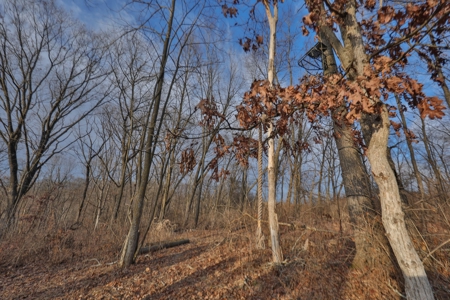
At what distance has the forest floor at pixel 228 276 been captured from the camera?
3037 mm

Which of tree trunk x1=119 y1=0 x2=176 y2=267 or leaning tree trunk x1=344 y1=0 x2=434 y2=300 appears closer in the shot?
leaning tree trunk x1=344 y1=0 x2=434 y2=300

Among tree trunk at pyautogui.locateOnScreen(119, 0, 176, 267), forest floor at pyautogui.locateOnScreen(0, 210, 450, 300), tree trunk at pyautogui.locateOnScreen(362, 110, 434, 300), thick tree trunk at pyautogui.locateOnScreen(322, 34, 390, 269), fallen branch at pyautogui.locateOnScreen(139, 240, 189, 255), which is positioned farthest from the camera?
fallen branch at pyautogui.locateOnScreen(139, 240, 189, 255)

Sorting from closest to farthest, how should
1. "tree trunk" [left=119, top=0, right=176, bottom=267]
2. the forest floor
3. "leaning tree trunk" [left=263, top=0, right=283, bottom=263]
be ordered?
the forest floor → "leaning tree trunk" [left=263, top=0, right=283, bottom=263] → "tree trunk" [left=119, top=0, right=176, bottom=267]

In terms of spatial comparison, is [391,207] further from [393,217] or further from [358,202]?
[358,202]

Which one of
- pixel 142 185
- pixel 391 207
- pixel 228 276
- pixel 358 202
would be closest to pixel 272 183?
pixel 358 202

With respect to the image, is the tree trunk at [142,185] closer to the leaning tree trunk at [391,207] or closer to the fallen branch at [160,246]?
the fallen branch at [160,246]

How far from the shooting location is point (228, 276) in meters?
4.12

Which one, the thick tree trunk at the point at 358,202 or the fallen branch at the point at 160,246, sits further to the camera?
the fallen branch at the point at 160,246

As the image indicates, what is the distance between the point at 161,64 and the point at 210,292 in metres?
5.46

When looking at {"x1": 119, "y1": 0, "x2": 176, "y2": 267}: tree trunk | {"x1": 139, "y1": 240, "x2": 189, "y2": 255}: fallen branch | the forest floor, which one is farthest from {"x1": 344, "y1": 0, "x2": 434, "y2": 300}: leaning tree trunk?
{"x1": 139, "y1": 240, "x2": 189, "y2": 255}: fallen branch

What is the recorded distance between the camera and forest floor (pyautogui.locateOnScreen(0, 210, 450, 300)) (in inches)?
120

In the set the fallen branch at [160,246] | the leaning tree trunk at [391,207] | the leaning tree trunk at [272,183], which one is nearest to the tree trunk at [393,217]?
the leaning tree trunk at [391,207]

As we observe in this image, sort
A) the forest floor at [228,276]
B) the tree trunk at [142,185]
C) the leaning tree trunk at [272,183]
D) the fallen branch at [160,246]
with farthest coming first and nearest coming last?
the fallen branch at [160,246] → the tree trunk at [142,185] → the leaning tree trunk at [272,183] → the forest floor at [228,276]

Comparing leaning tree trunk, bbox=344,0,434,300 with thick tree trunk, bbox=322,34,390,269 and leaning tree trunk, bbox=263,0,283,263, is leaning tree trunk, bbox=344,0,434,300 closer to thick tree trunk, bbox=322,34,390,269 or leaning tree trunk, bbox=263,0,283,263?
thick tree trunk, bbox=322,34,390,269
